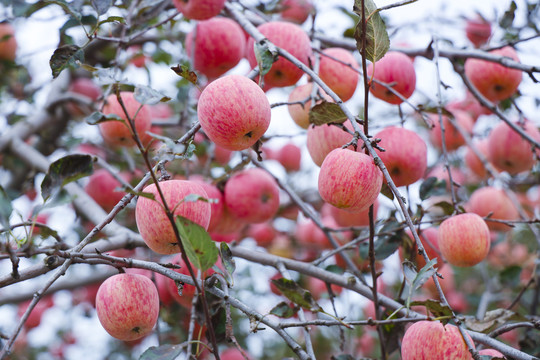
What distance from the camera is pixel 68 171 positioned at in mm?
1018

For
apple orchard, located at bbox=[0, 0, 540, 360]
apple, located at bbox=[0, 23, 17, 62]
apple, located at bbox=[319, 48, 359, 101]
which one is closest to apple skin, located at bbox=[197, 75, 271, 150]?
apple orchard, located at bbox=[0, 0, 540, 360]

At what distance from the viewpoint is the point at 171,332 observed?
2.30m

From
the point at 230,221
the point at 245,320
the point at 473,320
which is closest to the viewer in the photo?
the point at 473,320

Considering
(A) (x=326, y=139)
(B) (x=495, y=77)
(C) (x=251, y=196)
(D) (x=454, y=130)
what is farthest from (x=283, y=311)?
(D) (x=454, y=130)

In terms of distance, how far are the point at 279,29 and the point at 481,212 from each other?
1351mm

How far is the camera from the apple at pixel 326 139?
4.20ft

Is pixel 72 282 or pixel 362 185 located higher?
pixel 362 185

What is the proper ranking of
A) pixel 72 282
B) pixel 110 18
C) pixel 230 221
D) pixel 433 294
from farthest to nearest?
1. pixel 433 294
2. pixel 72 282
3. pixel 230 221
4. pixel 110 18

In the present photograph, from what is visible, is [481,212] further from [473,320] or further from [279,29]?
[279,29]

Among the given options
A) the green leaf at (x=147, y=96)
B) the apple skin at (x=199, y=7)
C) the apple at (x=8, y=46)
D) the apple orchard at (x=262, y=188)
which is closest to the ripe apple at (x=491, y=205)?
the apple orchard at (x=262, y=188)

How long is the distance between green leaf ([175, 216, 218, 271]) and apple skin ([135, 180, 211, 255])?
0.10 m

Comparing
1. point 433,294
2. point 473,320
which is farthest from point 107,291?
point 433,294

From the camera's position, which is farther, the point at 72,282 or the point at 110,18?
the point at 72,282

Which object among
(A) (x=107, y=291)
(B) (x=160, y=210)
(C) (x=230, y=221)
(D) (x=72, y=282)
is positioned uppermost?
(B) (x=160, y=210)
